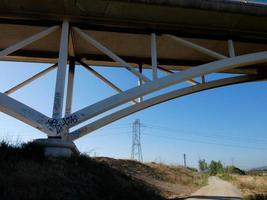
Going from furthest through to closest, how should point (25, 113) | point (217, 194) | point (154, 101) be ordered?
1. point (217, 194)
2. point (154, 101)
3. point (25, 113)

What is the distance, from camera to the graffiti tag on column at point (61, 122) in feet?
27.3

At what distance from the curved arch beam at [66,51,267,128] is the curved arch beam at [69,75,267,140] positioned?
593 millimetres

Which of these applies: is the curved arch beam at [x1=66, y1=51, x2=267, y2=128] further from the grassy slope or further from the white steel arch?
the grassy slope

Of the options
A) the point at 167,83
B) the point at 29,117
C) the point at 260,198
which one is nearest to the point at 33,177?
the point at 29,117

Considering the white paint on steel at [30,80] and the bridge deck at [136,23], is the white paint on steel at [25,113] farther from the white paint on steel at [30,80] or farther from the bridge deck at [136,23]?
the bridge deck at [136,23]

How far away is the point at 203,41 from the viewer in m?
11.4

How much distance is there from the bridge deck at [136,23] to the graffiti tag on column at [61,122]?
3.33m

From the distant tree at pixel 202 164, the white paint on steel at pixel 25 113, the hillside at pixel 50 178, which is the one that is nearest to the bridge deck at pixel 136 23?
the white paint on steel at pixel 25 113

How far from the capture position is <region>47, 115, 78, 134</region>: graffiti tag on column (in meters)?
8.34

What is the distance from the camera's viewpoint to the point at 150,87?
8.83 meters

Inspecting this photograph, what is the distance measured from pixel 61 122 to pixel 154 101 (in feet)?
11.4

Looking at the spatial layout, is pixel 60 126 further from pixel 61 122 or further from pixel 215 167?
pixel 215 167

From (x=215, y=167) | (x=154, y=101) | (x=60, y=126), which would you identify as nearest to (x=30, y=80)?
(x=60, y=126)

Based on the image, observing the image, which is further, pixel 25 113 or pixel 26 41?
pixel 26 41
